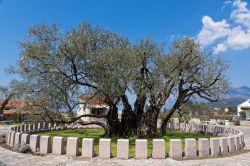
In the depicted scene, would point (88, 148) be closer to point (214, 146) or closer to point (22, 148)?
point (22, 148)

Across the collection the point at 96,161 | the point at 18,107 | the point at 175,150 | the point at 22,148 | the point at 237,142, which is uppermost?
the point at 18,107

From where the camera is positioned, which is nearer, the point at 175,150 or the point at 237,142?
the point at 175,150

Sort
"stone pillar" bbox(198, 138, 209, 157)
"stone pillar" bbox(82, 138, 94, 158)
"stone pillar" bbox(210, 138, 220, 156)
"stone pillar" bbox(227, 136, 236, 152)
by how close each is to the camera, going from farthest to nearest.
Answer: "stone pillar" bbox(227, 136, 236, 152), "stone pillar" bbox(210, 138, 220, 156), "stone pillar" bbox(198, 138, 209, 157), "stone pillar" bbox(82, 138, 94, 158)

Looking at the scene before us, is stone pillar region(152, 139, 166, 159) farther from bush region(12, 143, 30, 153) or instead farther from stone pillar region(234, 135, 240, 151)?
bush region(12, 143, 30, 153)

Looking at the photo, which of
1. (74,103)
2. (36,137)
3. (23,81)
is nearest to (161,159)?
(36,137)

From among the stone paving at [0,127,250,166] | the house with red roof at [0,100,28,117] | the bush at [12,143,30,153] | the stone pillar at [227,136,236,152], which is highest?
the house with red roof at [0,100,28,117]

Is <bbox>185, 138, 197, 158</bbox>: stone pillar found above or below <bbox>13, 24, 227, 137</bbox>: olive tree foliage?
below

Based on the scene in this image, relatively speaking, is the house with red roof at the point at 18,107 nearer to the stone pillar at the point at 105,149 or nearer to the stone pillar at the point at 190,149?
the stone pillar at the point at 105,149

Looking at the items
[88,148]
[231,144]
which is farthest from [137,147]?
[231,144]

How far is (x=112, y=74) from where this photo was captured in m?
19.5

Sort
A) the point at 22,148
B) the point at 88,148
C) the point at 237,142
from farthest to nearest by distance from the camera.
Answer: the point at 237,142
the point at 22,148
the point at 88,148

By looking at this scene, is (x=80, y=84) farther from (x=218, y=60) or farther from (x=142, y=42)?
(x=218, y=60)

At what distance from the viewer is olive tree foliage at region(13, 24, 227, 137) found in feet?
64.9

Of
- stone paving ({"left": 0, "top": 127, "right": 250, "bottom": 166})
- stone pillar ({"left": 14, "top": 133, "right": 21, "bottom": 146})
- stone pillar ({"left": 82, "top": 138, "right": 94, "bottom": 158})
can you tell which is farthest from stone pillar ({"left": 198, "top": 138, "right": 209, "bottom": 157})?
stone pillar ({"left": 14, "top": 133, "right": 21, "bottom": 146})
